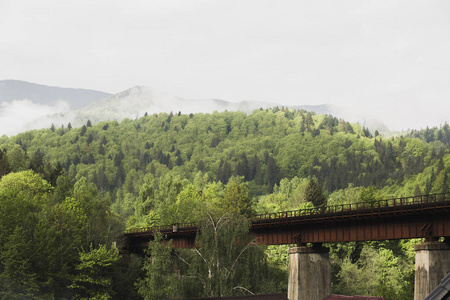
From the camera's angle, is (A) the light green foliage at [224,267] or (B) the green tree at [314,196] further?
(B) the green tree at [314,196]

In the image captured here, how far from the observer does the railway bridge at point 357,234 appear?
5325 cm

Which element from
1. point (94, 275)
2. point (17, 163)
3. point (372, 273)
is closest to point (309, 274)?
point (372, 273)

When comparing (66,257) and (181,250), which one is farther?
(66,257)

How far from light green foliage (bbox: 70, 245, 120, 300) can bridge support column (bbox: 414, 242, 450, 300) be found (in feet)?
157

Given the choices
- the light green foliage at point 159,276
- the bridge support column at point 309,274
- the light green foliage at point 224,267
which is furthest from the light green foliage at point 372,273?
the light green foliage at point 159,276

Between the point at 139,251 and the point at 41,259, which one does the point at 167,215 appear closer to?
the point at 139,251

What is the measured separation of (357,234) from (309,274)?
7.65 meters

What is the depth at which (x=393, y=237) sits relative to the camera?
59625mm

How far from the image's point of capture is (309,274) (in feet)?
219

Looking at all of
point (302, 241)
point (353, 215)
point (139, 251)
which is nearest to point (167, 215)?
point (139, 251)

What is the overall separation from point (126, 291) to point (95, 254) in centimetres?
879

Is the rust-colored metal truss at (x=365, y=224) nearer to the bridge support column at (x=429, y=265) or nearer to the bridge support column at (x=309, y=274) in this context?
the bridge support column at (x=309, y=274)

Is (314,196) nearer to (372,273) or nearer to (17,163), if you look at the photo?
(372,273)

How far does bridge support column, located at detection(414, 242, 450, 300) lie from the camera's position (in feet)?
170
